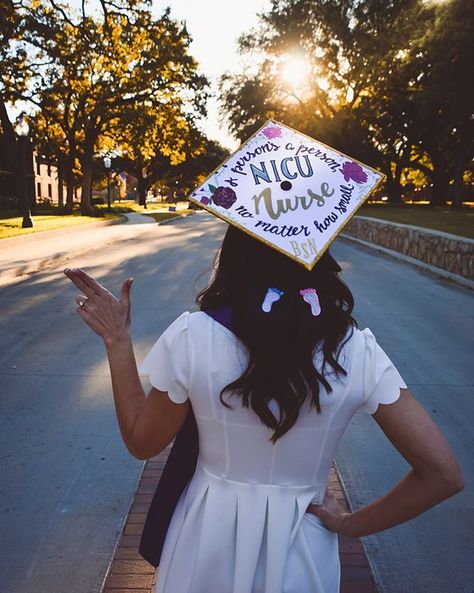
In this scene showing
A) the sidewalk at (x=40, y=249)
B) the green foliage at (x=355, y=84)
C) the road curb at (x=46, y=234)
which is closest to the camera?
the sidewalk at (x=40, y=249)

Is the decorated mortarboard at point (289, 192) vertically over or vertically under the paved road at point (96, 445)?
over

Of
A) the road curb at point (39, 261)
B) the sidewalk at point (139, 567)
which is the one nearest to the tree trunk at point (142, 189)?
the road curb at point (39, 261)

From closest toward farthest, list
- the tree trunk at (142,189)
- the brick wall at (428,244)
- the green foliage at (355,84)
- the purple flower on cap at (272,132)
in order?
the purple flower on cap at (272,132) → the brick wall at (428,244) → the green foliage at (355,84) → the tree trunk at (142,189)

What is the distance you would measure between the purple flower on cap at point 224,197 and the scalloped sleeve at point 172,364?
311mm

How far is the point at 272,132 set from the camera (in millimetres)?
1531

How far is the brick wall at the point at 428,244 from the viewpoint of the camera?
1154 cm

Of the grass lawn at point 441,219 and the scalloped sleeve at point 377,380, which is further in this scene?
the grass lawn at point 441,219

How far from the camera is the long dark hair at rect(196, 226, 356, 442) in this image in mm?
1284

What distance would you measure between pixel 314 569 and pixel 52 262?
44.0ft

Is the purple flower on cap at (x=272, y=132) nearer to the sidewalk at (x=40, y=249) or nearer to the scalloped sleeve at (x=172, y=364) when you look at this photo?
the scalloped sleeve at (x=172, y=364)

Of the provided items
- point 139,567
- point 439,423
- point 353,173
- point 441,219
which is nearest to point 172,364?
point 353,173

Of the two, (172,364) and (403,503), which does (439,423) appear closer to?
(403,503)

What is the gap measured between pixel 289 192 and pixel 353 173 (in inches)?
7.9

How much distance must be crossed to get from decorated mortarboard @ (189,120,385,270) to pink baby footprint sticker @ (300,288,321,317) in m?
0.08
